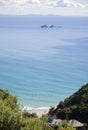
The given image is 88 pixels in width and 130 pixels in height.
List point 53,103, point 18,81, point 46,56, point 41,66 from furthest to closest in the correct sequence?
point 46,56 → point 41,66 → point 18,81 → point 53,103

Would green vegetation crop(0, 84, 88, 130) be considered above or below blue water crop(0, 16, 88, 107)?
below

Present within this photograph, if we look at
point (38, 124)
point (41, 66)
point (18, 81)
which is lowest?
point (38, 124)

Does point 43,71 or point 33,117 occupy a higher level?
point 43,71

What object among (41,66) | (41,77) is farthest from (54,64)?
(41,77)

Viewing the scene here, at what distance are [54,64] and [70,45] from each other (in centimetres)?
1536

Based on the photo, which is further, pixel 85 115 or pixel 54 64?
pixel 54 64

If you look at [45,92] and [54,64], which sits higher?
[54,64]

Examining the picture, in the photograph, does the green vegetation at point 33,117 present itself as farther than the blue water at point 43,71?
No

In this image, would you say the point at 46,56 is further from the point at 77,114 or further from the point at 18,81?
the point at 77,114

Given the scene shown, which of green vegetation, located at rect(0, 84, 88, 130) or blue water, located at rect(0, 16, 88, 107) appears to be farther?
blue water, located at rect(0, 16, 88, 107)

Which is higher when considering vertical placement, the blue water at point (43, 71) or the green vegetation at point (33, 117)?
the blue water at point (43, 71)

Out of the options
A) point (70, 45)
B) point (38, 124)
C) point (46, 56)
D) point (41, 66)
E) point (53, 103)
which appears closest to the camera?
point (38, 124)

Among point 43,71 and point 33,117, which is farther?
point 43,71

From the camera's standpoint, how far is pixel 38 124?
877cm
